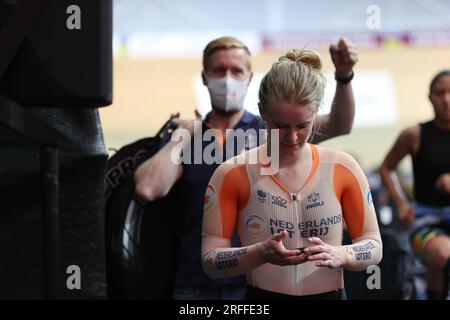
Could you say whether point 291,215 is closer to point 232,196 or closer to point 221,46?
point 232,196

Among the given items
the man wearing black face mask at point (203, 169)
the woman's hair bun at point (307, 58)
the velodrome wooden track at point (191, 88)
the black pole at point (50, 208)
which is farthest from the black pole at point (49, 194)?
the velodrome wooden track at point (191, 88)

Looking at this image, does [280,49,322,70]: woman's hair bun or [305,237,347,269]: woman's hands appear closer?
[305,237,347,269]: woman's hands

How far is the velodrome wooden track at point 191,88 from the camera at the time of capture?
15117 mm

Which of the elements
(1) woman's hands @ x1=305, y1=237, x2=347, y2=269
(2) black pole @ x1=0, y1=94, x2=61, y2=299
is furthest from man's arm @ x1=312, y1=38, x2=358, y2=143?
(2) black pole @ x1=0, y1=94, x2=61, y2=299

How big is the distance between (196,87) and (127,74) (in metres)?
1.58

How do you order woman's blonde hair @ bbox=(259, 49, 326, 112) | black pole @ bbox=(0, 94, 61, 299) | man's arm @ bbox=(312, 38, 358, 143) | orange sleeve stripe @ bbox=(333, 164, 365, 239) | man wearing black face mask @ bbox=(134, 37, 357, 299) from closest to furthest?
black pole @ bbox=(0, 94, 61, 299), woman's blonde hair @ bbox=(259, 49, 326, 112), orange sleeve stripe @ bbox=(333, 164, 365, 239), man's arm @ bbox=(312, 38, 358, 143), man wearing black face mask @ bbox=(134, 37, 357, 299)

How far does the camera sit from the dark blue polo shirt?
9.37 feet

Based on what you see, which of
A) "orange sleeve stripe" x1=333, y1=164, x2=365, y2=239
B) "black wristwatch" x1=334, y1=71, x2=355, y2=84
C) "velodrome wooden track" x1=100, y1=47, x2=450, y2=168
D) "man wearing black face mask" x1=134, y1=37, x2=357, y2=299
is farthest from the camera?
"velodrome wooden track" x1=100, y1=47, x2=450, y2=168

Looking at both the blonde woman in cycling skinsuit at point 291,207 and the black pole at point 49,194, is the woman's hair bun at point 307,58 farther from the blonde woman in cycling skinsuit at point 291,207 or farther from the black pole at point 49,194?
the black pole at point 49,194

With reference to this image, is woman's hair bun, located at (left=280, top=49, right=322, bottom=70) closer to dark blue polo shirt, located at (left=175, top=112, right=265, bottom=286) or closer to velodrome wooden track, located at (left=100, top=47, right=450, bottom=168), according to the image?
dark blue polo shirt, located at (left=175, top=112, right=265, bottom=286)

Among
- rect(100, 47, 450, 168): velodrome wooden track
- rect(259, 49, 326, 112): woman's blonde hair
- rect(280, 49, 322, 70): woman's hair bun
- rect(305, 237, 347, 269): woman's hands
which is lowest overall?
rect(305, 237, 347, 269): woman's hands

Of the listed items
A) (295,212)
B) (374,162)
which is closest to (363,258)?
(295,212)

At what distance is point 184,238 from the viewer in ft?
9.68

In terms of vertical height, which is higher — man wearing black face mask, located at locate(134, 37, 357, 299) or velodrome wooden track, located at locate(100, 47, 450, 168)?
velodrome wooden track, located at locate(100, 47, 450, 168)
